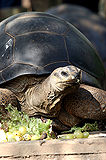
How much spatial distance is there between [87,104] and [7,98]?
0.87 meters

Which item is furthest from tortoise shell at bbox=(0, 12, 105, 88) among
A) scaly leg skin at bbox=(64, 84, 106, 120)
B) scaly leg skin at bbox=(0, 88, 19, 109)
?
scaly leg skin at bbox=(64, 84, 106, 120)

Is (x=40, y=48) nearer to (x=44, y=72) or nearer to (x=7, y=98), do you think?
(x=44, y=72)

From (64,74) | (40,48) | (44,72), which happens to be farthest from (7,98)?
(64,74)

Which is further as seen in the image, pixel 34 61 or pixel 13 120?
pixel 34 61

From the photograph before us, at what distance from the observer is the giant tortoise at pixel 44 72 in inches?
104

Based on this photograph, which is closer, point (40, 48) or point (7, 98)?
point (7, 98)

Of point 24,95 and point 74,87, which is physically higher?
point 74,87

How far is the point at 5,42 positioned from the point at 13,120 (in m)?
0.98

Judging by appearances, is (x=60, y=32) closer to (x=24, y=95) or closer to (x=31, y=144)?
(x=24, y=95)

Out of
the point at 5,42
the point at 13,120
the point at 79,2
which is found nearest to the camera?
the point at 13,120

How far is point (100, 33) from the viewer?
6879 mm

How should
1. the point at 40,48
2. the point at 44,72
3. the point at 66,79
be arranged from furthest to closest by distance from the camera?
1. the point at 40,48
2. the point at 44,72
3. the point at 66,79

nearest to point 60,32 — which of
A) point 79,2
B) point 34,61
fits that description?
point 34,61

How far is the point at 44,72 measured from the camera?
2.63 meters
